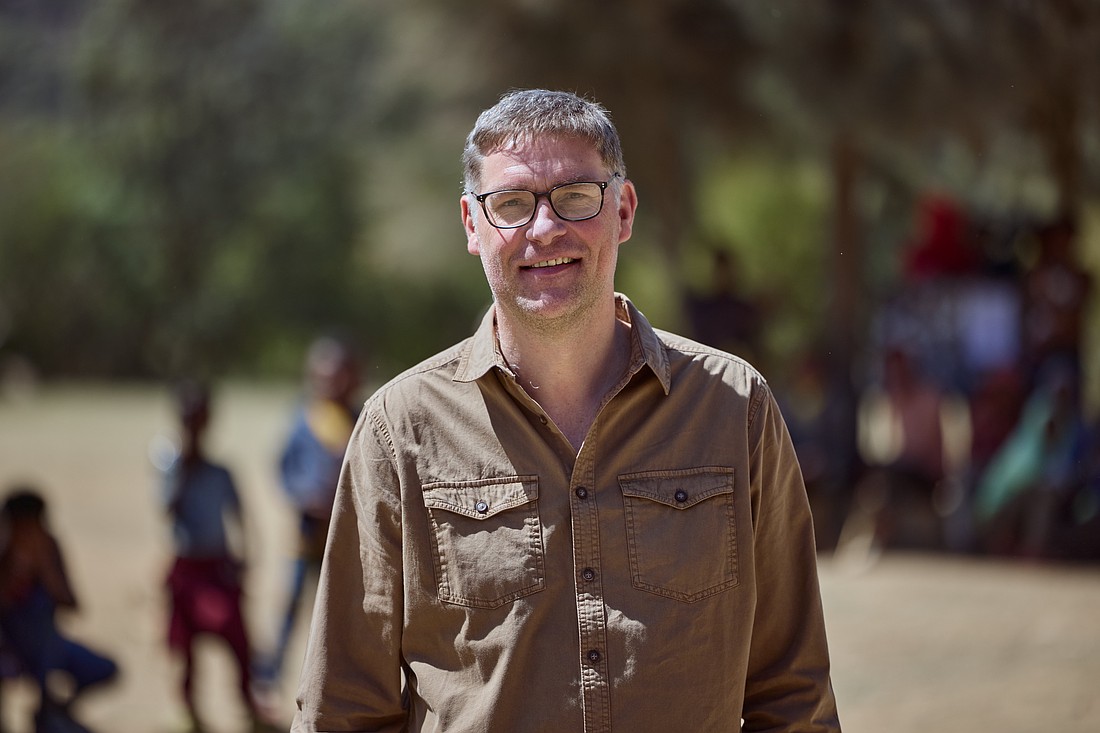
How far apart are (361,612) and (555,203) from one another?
73cm

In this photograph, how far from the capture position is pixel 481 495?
78.6 inches

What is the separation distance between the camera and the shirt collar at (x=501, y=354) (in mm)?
2037

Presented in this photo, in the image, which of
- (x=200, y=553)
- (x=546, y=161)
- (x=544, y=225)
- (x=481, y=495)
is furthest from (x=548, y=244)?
(x=200, y=553)

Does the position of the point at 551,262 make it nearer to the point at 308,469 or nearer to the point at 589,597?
the point at 589,597

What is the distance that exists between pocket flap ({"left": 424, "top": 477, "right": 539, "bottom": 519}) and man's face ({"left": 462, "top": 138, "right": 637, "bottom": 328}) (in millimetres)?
260

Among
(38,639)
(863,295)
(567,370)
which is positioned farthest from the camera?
(863,295)

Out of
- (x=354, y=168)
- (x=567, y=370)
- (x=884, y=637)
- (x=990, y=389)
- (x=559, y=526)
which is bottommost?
(x=884, y=637)

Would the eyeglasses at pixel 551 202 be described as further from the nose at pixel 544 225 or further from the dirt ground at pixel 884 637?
the dirt ground at pixel 884 637

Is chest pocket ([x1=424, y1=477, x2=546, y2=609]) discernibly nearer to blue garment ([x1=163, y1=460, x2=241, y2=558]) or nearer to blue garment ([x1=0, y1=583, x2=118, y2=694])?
blue garment ([x1=0, y1=583, x2=118, y2=694])

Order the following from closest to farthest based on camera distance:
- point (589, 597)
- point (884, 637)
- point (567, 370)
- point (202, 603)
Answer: point (589, 597)
point (567, 370)
point (202, 603)
point (884, 637)

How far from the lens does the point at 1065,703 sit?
4891 millimetres

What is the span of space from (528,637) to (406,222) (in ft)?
61.1

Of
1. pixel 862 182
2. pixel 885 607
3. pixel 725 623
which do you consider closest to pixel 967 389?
pixel 862 182

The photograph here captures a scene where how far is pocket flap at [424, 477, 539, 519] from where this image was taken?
199 cm
